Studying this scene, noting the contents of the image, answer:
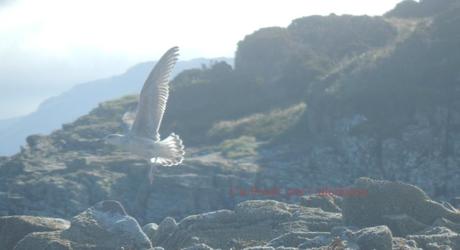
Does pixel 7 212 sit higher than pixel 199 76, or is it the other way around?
pixel 199 76

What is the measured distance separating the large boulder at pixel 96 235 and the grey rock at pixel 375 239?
4987 mm

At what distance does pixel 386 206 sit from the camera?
17.7m

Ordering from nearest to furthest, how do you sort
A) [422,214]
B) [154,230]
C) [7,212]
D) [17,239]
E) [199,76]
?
1. [422,214]
2. [17,239]
3. [154,230]
4. [7,212]
5. [199,76]

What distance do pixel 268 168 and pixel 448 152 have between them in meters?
8.03

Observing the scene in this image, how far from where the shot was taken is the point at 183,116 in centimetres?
5650

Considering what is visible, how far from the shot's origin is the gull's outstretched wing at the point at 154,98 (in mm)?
21406

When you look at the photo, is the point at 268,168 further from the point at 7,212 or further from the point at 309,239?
the point at 309,239

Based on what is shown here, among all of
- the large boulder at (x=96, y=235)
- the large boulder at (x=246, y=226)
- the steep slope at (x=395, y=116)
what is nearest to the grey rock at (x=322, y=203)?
the large boulder at (x=246, y=226)

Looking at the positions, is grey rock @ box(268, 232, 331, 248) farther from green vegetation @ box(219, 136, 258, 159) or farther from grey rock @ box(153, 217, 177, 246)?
green vegetation @ box(219, 136, 258, 159)

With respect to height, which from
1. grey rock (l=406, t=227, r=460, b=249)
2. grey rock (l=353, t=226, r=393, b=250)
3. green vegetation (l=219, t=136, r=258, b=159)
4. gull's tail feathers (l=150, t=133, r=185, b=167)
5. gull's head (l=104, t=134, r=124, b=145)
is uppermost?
gull's head (l=104, t=134, r=124, b=145)

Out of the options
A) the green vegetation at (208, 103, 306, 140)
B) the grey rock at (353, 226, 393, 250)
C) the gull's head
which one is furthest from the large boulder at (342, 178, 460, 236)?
the green vegetation at (208, 103, 306, 140)

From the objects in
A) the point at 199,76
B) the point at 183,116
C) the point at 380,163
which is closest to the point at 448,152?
the point at 380,163

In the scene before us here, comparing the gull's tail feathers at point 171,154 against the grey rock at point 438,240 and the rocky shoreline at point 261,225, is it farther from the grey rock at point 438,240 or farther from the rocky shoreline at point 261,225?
the grey rock at point 438,240

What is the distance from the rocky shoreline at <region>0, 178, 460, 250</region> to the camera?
56.5ft
